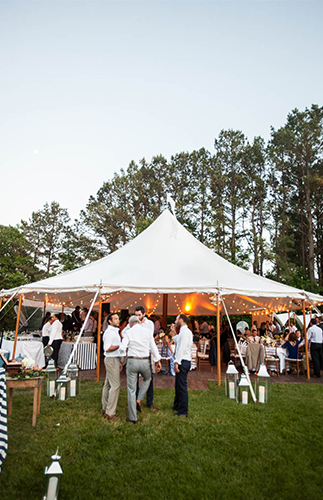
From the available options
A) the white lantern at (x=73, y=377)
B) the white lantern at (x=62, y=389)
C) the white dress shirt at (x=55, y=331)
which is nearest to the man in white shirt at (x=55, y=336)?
the white dress shirt at (x=55, y=331)

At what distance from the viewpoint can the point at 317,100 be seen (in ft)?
77.8

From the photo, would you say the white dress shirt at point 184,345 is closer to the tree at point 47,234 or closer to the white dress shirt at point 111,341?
the white dress shirt at point 111,341

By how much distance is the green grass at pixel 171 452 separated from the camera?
2.83 metres

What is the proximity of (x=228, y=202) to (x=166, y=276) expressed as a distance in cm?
1836

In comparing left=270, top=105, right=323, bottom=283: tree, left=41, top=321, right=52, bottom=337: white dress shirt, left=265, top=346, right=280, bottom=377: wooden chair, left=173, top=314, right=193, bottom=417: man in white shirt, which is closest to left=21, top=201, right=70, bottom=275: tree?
left=270, top=105, right=323, bottom=283: tree

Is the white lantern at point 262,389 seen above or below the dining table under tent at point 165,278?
below

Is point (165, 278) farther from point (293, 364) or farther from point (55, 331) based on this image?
point (293, 364)

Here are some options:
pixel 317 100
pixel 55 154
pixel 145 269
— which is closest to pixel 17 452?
pixel 145 269

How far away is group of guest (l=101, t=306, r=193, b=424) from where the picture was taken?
4.67 m

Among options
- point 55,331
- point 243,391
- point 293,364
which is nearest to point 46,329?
point 55,331

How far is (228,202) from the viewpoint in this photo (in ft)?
83.7

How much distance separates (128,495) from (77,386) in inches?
153

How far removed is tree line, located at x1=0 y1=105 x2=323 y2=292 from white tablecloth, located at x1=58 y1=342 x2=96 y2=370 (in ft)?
48.0

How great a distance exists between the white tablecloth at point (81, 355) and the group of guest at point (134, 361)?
4415 millimetres
